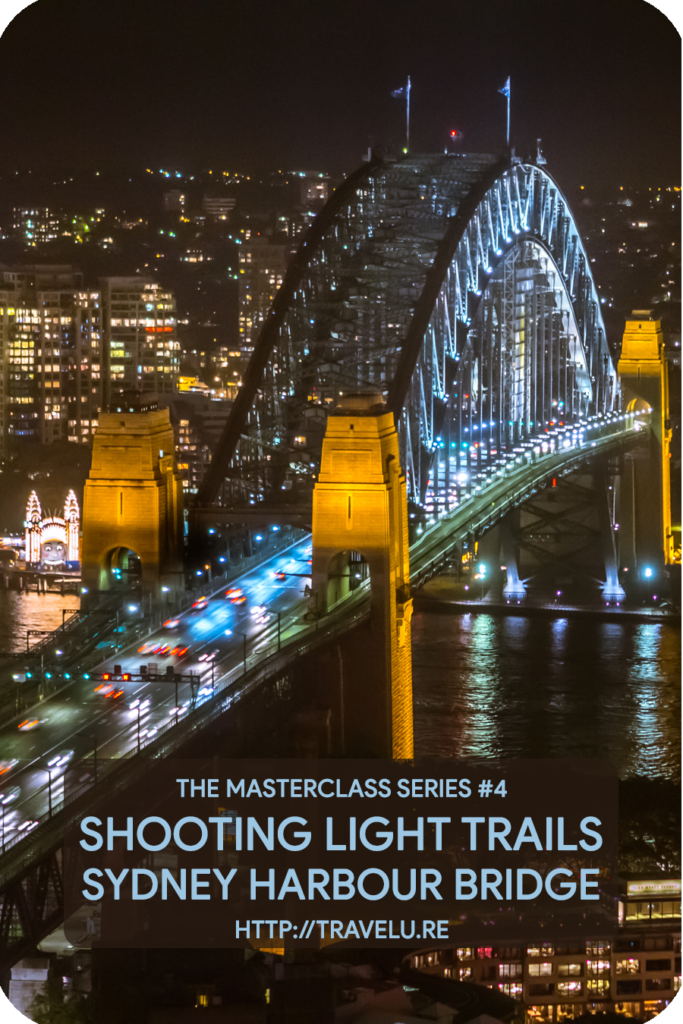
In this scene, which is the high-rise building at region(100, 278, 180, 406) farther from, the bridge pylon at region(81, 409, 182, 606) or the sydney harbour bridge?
the bridge pylon at region(81, 409, 182, 606)

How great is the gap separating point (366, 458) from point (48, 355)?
2551 centimetres

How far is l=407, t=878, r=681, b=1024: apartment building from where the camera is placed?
22734mm

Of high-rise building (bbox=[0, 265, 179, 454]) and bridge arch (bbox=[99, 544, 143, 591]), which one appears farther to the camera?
high-rise building (bbox=[0, 265, 179, 454])

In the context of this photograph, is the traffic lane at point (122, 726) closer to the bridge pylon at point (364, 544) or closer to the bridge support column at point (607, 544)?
the bridge pylon at point (364, 544)

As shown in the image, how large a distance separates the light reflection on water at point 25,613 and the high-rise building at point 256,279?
21048 millimetres

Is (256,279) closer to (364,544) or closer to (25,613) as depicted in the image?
(25,613)

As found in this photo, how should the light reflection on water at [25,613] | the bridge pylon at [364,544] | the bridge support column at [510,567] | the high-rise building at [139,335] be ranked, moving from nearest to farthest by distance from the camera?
the bridge pylon at [364,544], the light reflection on water at [25,613], the bridge support column at [510,567], the high-rise building at [139,335]

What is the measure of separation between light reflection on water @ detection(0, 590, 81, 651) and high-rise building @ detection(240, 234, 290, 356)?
21048 mm

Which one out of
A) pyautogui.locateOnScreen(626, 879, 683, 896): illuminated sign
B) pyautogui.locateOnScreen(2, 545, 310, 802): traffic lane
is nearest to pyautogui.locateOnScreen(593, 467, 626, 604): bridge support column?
pyautogui.locateOnScreen(2, 545, 310, 802): traffic lane

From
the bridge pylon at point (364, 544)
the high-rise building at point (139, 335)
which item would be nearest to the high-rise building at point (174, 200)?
the high-rise building at point (139, 335)

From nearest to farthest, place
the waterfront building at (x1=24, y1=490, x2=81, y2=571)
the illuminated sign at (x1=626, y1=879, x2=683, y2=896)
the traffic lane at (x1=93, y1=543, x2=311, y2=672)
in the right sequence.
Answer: the traffic lane at (x1=93, y1=543, x2=311, y2=672) → the illuminated sign at (x1=626, y1=879, x2=683, y2=896) → the waterfront building at (x1=24, y1=490, x2=81, y2=571)

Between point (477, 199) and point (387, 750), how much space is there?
16.3 meters

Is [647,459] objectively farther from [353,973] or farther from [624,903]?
[353,973]

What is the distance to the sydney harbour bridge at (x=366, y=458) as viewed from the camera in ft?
77.2
